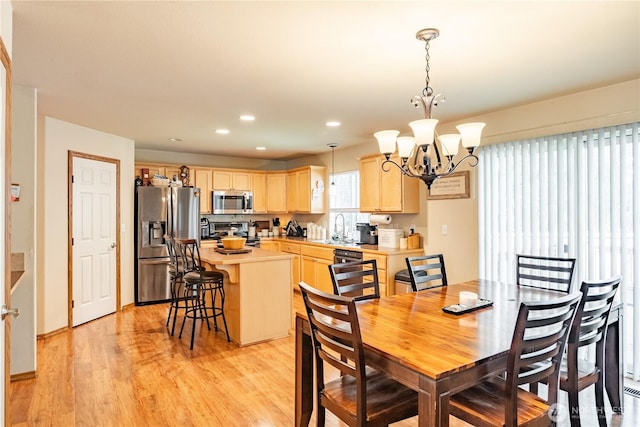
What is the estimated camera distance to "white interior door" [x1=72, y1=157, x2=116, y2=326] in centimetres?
450

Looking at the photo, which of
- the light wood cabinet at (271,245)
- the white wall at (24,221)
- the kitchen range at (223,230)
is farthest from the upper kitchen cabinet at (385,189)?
the white wall at (24,221)

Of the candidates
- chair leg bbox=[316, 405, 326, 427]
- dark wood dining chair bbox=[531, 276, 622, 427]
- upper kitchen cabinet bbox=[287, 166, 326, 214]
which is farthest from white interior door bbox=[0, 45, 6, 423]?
upper kitchen cabinet bbox=[287, 166, 326, 214]

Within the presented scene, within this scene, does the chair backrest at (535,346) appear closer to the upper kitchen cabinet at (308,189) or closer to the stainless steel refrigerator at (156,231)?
the stainless steel refrigerator at (156,231)

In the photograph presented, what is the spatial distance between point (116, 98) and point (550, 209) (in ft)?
13.5

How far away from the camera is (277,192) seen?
23.3 feet

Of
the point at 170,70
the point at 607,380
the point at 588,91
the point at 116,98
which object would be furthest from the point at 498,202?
the point at 116,98

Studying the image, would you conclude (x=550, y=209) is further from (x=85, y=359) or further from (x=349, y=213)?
(x=85, y=359)

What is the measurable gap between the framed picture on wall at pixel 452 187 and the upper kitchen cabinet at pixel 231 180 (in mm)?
3499

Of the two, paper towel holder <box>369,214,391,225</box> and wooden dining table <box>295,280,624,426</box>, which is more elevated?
paper towel holder <box>369,214,391,225</box>

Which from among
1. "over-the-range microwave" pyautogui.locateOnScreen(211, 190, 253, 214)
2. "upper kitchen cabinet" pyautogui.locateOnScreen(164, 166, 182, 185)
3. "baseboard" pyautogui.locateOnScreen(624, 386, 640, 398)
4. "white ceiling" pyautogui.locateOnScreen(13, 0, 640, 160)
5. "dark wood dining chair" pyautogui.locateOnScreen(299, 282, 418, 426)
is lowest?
"baseboard" pyautogui.locateOnScreen(624, 386, 640, 398)

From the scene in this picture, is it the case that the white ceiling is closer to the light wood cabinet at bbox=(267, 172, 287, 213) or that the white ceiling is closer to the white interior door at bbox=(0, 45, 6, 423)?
the white interior door at bbox=(0, 45, 6, 423)

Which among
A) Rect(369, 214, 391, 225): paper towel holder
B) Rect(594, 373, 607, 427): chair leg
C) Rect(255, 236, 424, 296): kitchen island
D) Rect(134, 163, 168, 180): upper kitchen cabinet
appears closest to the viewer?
Rect(594, 373, 607, 427): chair leg

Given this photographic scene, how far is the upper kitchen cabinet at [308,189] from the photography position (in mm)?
6508

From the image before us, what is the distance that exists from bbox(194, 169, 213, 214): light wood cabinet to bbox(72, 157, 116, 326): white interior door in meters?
1.40
